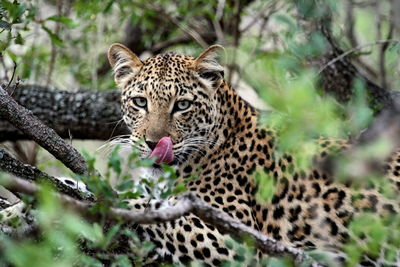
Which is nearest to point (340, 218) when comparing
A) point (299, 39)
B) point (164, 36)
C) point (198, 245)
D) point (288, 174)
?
point (288, 174)

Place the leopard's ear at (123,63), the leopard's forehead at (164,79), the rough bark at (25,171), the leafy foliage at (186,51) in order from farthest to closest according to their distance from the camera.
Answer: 1. the leopard's ear at (123,63)
2. the leopard's forehead at (164,79)
3. the rough bark at (25,171)
4. the leafy foliage at (186,51)

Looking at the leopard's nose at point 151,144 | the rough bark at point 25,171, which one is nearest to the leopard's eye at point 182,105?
the leopard's nose at point 151,144

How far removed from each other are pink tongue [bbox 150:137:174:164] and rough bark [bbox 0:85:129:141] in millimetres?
2881

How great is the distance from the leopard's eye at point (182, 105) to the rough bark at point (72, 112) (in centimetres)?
235

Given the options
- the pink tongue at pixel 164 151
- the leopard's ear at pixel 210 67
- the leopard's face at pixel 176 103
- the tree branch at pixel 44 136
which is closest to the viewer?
the tree branch at pixel 44 136

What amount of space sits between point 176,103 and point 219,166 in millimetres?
773

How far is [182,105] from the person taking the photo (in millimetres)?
7539

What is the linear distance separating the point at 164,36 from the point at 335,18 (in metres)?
4.06

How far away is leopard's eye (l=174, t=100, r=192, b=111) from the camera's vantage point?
24.6ft

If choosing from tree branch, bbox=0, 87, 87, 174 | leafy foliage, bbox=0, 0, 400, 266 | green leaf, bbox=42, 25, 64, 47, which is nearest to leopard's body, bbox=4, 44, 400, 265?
leafy foliage, bbox=0, 0, 400, 266

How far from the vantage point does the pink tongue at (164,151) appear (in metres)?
6.89

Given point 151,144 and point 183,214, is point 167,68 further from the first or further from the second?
point 183,214

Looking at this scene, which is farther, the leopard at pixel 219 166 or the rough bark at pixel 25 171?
the leopard at pixel 219 166

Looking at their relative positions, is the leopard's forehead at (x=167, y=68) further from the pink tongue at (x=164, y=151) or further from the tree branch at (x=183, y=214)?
the tree branch at (x=183, y=214)
